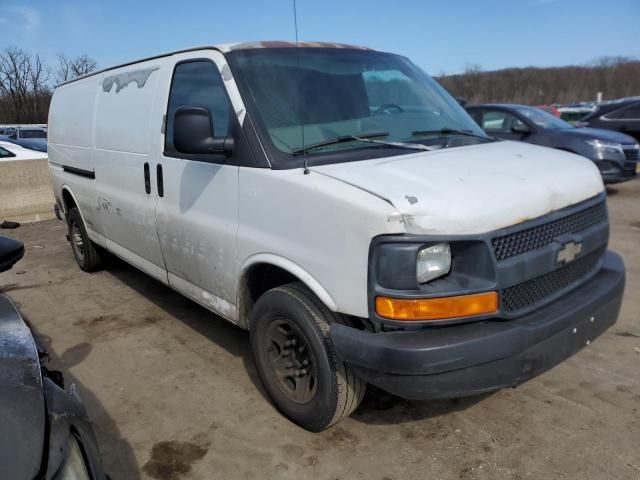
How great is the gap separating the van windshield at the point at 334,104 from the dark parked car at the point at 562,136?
645 centimetres

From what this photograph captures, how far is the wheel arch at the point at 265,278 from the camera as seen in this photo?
274 centimetres

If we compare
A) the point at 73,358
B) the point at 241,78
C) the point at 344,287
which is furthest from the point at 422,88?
the point at 73,358

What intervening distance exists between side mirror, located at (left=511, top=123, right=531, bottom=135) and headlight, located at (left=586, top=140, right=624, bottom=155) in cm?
106

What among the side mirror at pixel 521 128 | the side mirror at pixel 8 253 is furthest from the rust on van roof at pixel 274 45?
the side mirror at pixel 521 128

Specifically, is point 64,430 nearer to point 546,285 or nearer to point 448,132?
point 546,285

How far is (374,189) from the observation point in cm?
249

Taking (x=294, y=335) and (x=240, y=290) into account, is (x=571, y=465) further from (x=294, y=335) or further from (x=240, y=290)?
(x=240, y=290)

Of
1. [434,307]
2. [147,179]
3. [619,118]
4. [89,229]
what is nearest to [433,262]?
[434,307]

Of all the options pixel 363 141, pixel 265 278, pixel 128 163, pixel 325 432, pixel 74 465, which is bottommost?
pixel 325 432

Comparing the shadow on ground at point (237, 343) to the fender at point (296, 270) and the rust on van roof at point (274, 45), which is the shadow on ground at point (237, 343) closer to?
the fender at point (296, 270)

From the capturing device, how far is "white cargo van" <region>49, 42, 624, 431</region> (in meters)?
2.41

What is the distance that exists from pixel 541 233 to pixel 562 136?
805cm

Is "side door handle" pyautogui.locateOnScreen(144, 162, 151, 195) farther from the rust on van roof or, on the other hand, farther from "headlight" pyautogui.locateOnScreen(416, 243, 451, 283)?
"headlight" pyautogui.locateOnScreen(416, 243, 451, 283)

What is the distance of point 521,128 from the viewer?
32.2 feet
